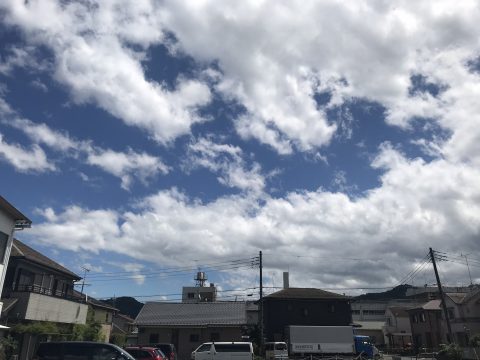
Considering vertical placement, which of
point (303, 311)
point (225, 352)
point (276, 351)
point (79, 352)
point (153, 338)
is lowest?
point (79, 352)

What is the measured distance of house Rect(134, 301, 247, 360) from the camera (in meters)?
44.6

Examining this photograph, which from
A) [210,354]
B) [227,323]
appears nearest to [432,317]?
[227,323]

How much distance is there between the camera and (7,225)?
72.5ft

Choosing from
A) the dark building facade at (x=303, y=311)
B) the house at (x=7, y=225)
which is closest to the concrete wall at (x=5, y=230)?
the house at (x=7, y=225)

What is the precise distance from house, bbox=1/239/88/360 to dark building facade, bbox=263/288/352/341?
2202 cm

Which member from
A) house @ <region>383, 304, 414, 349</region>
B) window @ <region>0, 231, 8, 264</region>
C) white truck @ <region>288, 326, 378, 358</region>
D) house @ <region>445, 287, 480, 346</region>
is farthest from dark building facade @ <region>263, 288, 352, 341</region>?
window @ <region>0, 231, 8, 264</region>

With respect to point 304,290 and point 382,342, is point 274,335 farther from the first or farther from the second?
point 382,342

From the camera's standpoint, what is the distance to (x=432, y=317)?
54969mm

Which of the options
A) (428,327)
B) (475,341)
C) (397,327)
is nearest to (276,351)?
(475,341)

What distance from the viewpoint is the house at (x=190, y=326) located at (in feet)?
146

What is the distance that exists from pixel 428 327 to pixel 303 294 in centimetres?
1880

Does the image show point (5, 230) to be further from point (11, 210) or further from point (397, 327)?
point (397, 327)

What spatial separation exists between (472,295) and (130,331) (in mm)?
47776

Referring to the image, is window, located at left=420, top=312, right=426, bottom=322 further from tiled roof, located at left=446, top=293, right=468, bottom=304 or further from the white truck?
the white truck
